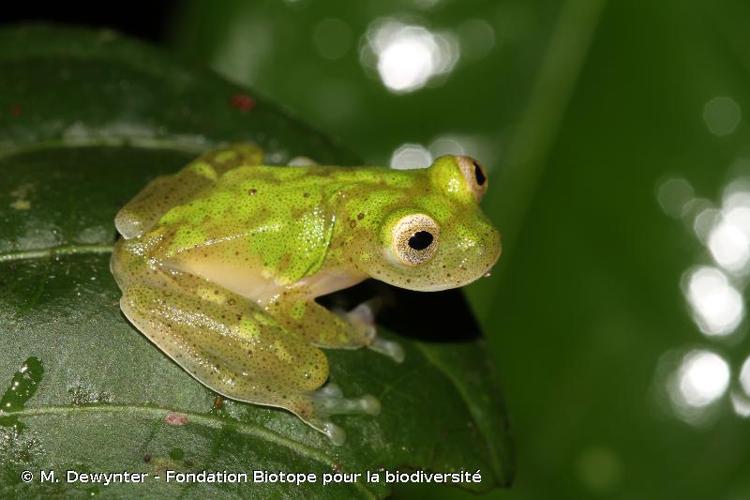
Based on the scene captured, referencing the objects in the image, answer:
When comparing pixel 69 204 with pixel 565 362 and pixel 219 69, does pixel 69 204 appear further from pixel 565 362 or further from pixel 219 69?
pixel 565 362

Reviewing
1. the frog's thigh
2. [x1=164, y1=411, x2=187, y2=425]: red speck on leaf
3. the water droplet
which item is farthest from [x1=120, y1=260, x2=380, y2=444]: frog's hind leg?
the water droplet

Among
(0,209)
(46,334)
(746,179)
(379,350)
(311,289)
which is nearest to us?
(46,334)

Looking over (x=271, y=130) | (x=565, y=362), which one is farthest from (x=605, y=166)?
(x=271, y=130)

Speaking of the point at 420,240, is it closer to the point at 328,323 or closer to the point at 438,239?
the point at 438,239

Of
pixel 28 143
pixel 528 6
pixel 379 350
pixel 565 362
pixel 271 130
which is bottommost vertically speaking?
pixel 565 362

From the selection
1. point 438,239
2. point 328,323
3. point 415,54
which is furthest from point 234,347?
point 415,54

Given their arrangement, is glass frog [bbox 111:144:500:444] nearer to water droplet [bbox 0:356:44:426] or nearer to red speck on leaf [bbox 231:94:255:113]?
red speck on leaf [bbox 231:94:255:113]

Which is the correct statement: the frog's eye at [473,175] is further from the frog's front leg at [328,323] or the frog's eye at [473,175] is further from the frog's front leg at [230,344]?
the frog's front leg at [230,344]

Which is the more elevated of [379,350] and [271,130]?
[271,130]
